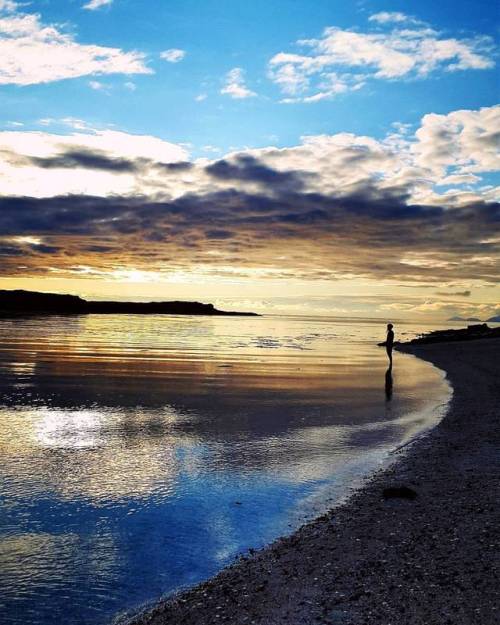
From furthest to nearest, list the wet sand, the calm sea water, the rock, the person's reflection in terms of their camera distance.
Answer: the person's reflection < the rock < the calm sea water < the wet sand

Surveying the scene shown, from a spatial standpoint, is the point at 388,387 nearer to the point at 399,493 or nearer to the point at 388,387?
the point at 388,387

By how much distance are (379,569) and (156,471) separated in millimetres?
4717

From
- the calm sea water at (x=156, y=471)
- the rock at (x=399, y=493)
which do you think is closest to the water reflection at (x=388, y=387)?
the calm sea water at (x=156, y=471)

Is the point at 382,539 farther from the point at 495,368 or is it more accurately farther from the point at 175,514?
the point at 495,368

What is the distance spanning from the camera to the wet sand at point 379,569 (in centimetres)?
491

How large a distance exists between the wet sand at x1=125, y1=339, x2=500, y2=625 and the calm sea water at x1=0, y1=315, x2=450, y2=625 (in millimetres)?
428

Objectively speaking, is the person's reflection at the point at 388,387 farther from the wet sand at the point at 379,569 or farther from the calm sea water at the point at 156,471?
the wet sand at the point at 379,569

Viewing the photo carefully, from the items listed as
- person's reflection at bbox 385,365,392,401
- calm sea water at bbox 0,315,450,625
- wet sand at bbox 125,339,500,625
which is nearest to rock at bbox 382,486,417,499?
wet sand at bbox 125,339,500,625

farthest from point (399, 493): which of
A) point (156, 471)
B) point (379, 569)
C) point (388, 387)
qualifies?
point (388, 387)

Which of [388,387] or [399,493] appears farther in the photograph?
[388,387]

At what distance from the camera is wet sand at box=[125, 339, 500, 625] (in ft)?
16.1

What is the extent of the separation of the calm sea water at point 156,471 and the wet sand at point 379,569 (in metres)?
0.43

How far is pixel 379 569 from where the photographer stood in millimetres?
5770

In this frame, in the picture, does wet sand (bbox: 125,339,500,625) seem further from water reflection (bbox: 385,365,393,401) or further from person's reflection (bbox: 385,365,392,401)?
water reflection (bbox: 385,365,393,401)
